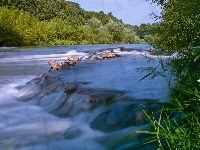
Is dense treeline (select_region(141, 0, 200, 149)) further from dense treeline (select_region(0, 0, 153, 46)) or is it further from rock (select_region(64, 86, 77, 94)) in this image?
dense treeline (select_region(0, 0, 153, 46))

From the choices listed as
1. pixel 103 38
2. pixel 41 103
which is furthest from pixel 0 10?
pixel 41 103

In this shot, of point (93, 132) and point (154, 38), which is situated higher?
point (154, 38)

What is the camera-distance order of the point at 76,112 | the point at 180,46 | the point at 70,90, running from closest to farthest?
the point at 180,46 → the point at 76,112 → the point at 70,90

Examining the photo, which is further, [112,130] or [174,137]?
[112,130]

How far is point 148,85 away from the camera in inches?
276

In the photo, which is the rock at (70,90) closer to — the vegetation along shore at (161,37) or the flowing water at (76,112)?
the flowing water at (76,112)

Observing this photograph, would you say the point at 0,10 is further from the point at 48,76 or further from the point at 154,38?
the point at 154,38

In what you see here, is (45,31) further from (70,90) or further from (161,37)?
(161,37)

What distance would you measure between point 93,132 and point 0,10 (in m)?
31.8

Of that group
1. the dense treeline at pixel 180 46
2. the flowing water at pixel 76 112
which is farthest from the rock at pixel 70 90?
the dense treeline at pixel 180 46

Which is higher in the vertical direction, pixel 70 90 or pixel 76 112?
pixel 70 90

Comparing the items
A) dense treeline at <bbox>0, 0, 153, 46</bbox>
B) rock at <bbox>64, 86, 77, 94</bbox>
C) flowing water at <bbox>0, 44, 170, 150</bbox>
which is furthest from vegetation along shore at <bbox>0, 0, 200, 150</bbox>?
rock at <bbox>64, 86, 77, 94</bbox>

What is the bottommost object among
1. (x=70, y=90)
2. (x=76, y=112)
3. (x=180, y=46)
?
(x=76, y=112)

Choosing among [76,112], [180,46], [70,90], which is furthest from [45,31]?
[180,46]
